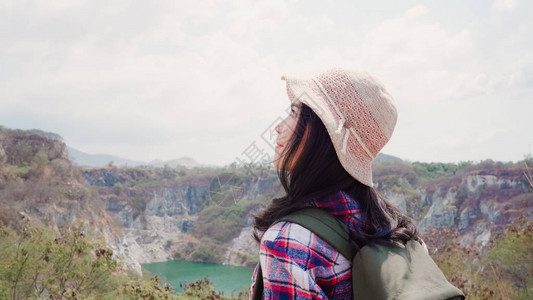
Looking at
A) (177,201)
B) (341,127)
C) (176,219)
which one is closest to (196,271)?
(176,219)

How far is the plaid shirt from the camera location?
591 millimetres

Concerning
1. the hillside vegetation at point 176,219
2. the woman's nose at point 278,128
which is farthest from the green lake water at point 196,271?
the woman's nose at point 278,128

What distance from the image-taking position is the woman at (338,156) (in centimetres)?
71

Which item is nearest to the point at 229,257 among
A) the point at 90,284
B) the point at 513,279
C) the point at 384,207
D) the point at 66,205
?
the point at 66,205

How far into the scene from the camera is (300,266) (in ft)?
1.97

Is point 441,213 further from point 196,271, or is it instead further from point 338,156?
point 338,156

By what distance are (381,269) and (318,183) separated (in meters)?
0.20

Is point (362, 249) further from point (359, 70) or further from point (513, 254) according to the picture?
point (513, 254)

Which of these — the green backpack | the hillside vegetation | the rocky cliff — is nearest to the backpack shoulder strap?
the green backpack

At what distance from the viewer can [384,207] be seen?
837mm

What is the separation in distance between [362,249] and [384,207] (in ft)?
0.71

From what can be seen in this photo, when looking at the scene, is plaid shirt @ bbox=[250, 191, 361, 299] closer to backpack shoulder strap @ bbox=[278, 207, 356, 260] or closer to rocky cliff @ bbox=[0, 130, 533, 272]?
backpack shoulder strap @ bbox=[278, 207, 356, 260]

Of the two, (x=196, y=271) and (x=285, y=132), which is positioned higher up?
(x=285, y=132)

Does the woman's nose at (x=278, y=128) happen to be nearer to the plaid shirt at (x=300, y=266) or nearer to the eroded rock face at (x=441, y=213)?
the plaid shirt at (x=300, y=266)
